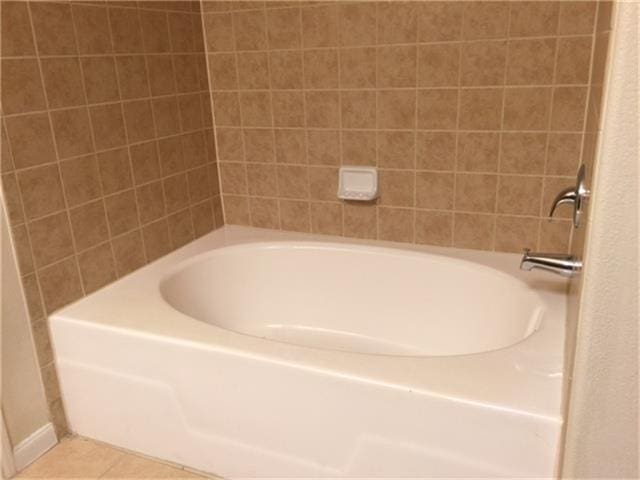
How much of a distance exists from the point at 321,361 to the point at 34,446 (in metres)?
0.93

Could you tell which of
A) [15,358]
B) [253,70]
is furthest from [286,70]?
[15,358]

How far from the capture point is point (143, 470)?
1.62 meters

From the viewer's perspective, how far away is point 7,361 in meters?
1.56

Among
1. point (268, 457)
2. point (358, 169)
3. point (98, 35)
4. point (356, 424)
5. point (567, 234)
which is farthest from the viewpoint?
point (358, 169)

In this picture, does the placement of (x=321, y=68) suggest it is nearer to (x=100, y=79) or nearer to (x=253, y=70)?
(x=253, y=70)

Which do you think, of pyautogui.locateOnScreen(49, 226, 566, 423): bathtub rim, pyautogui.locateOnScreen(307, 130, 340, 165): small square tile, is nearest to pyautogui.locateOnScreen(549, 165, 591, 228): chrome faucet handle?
pyautogui.locateOnScreen(49, 226, 566, 423): bathtub rim

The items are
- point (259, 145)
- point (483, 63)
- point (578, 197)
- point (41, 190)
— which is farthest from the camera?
point (259, 145)

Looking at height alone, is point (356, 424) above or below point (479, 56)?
below

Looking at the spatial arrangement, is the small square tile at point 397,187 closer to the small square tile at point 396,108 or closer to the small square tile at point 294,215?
the small square tile at point 396,108

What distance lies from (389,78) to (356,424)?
3.78 ft

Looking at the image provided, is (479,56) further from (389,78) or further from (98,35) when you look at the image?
(98,35)

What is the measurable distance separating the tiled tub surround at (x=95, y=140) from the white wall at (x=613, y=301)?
54.5 inches

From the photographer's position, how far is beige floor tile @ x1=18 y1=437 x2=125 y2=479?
1609mm

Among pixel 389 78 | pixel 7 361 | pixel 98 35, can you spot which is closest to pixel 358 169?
pixel 389 78
